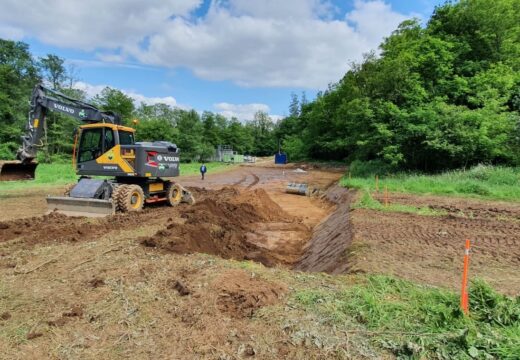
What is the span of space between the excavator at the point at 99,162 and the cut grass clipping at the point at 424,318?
8.63 m

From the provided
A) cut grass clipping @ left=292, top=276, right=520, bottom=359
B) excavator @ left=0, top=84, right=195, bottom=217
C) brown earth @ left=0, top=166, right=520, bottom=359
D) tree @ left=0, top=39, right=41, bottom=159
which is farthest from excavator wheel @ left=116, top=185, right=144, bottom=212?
tree @ left=0, top=39, right=41, bottom=159

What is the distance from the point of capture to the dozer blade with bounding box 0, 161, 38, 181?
39.1 feet

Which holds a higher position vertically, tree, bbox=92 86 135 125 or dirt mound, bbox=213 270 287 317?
tree, bbox=92 86 135 125

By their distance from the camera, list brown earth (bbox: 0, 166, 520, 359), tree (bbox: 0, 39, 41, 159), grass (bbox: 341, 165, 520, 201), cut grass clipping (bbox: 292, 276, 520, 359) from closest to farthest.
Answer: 1. cut grass clipping (bbox: 292, 276, 520, 359)
2. brown earth (bbox: 0, 166, 520, 359)
3. grass (bbox: 341, 165, 520, 201)
4. tree (bbox: 0, 39, 41, 159)

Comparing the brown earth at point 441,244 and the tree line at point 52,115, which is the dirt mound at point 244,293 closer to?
the brown earth at point 441,244

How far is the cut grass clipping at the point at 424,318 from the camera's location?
10.8ft

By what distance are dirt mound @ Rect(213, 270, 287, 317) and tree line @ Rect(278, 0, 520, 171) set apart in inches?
685

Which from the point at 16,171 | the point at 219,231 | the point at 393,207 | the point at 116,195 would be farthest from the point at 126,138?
the point at 393,207

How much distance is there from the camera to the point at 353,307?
410cm

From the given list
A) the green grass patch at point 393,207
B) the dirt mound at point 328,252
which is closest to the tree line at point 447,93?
the green grass patch at point 393,207

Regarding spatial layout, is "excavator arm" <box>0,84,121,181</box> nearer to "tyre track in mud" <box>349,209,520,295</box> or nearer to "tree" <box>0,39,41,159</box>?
"tyre track in mud" <box>349,209,520,295</box>

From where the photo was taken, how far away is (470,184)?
1530 cm

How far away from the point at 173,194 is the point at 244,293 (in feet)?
33.5

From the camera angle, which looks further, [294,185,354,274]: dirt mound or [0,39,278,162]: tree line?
[0,39,278,162]: tree line
